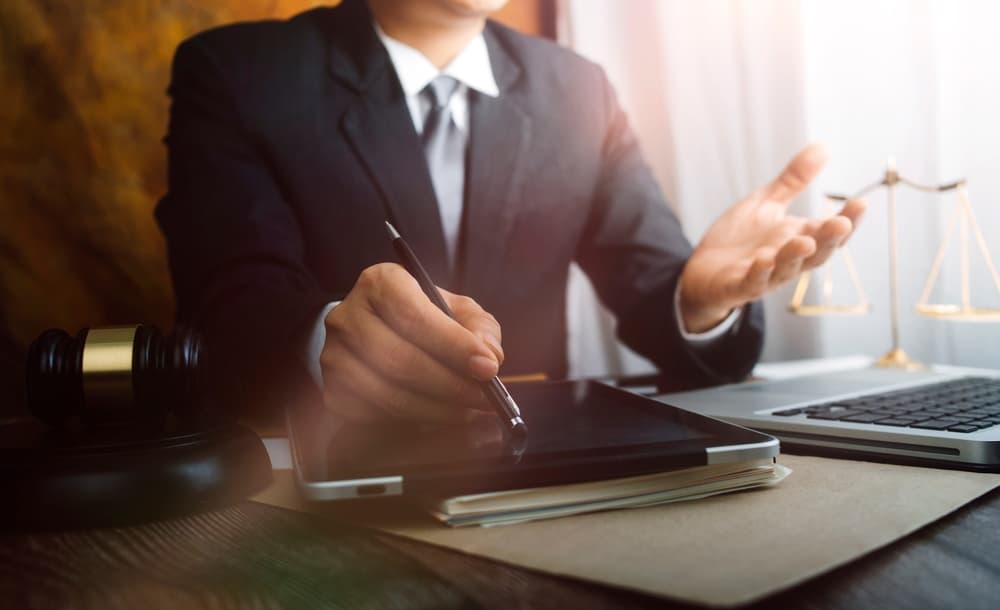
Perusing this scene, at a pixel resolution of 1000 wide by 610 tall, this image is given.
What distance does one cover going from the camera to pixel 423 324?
43cm

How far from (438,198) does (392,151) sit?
0.30 ft

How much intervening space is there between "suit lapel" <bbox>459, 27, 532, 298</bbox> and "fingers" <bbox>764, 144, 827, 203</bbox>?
36 cm

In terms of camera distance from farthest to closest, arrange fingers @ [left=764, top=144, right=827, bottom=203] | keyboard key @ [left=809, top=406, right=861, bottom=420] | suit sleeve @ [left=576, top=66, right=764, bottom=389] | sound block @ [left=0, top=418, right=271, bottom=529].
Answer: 1. suit sleeve @ [left=576, top=66, right=764, bottom=389]
2. fingers @ [left=764, top=144, right=827, bottom=203]
3. keyboard key @ [left=809, top=406, right=861, bottom=420]
4. sound block @ [left=0, top=418, right=271, bottom=529]

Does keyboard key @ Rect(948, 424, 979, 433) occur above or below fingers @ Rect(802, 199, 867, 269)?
below

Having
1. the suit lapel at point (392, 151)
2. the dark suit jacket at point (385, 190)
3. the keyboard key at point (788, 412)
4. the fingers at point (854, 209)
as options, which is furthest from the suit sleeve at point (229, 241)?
the fingers at point (854, 209)

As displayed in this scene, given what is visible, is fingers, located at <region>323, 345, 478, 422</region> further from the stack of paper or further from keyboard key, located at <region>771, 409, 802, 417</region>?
keyboard key, located at <region>771, 409, 802, 417</region>

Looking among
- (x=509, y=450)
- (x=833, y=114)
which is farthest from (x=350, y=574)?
(x=833, y=114)

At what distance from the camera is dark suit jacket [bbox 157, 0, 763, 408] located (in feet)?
2.78

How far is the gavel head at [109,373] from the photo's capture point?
415 mm

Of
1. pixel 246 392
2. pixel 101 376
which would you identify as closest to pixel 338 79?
pixel 246 392

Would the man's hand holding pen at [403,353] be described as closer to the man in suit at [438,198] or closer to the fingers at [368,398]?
the fingers at [368,398]

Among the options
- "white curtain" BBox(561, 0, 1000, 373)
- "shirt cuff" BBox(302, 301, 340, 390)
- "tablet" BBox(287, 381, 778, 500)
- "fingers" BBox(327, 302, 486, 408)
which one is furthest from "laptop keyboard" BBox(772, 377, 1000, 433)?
"white curtain" BBox(561, 0, 1000, 373)

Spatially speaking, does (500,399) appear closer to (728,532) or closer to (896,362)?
(728,532)

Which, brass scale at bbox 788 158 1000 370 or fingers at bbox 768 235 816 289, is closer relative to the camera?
fingers at bbox 768 235 816 289
